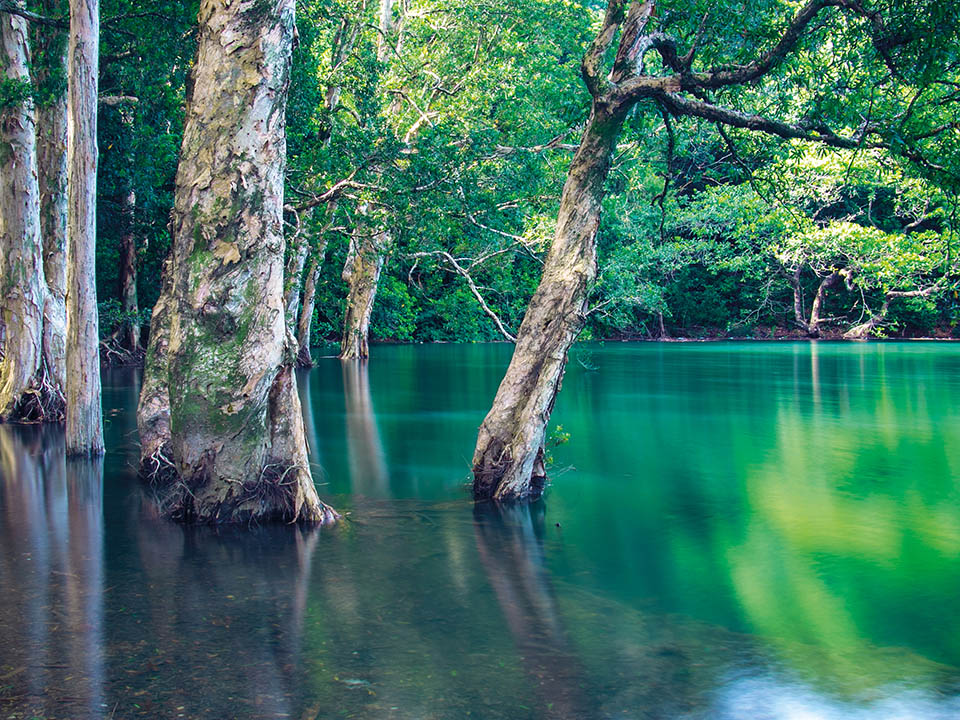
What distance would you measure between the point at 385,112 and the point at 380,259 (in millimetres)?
4864

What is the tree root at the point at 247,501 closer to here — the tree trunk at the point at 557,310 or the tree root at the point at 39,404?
the tree trunk at the point at 557,310

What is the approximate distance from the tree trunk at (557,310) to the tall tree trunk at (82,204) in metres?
5.14

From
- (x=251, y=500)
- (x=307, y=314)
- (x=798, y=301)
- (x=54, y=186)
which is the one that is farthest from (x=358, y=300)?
(x=798, y=301)

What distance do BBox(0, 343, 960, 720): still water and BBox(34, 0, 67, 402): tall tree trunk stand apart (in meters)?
1.95

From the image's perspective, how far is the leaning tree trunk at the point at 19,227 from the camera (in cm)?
1539

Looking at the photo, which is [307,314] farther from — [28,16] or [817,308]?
[817,308]

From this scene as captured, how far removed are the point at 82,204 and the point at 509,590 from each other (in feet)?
24.3

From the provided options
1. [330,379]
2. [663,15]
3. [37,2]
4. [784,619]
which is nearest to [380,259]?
[330,379]

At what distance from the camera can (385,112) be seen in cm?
2955

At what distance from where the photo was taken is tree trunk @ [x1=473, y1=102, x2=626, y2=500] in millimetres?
9930

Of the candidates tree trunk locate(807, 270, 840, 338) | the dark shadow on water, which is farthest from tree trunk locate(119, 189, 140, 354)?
tree trunk locate(807, 270, 840, 338)

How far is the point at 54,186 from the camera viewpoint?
1702cm

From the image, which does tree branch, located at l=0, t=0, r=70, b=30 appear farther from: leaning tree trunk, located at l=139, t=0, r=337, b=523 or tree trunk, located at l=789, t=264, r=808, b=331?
tree trunk, located at l=789, t=264, r=808, b=331

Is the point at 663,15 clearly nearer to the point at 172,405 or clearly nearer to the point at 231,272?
the point at 231,272
